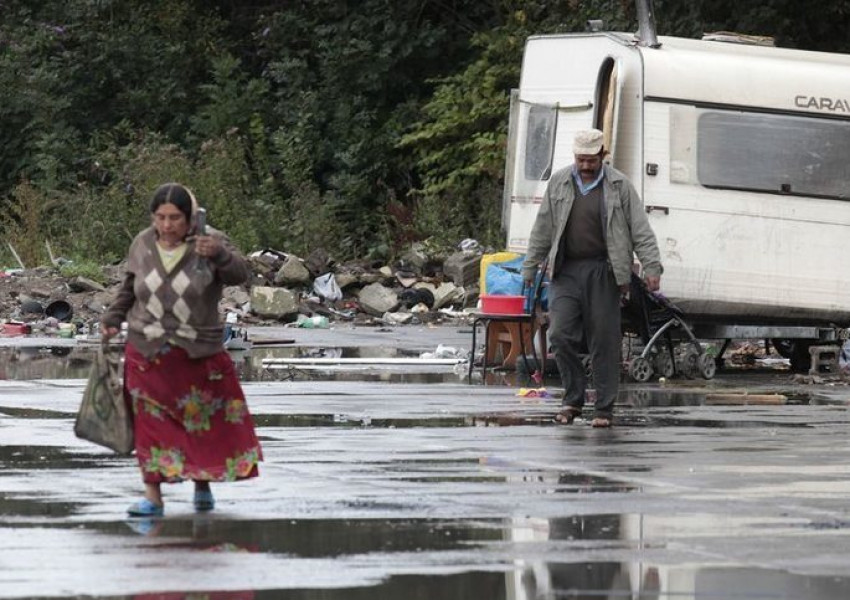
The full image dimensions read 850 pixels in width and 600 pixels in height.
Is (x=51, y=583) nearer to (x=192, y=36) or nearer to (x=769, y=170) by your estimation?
(x=769, y=170)

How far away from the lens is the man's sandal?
15.6 m

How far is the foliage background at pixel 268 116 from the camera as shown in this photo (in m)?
36.2

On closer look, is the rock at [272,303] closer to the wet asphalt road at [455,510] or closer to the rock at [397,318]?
the rock at [397,318]

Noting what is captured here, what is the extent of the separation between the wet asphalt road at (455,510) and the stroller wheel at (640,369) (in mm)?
3418

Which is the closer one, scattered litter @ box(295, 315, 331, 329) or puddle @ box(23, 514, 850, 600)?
puddle @ box(23, 514, 850, 600)

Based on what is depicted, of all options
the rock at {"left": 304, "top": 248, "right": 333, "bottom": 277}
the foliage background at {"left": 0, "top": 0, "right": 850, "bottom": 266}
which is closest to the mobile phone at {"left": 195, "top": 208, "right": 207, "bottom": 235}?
the rock at {"left": 304, "top": 248, "right": 333, "bottom": 277}

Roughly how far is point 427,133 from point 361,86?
310 centimetres

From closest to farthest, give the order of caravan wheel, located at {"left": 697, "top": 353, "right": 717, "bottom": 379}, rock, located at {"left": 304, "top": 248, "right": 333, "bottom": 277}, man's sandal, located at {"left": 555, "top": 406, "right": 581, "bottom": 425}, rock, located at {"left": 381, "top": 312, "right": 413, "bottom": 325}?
man's sandal, located at {"left": 555, "top": 406, "right": 581, "bottom": 425} < caravan wheel, located at {"left": 697, "top": 353, "right": 717, "bottom": 379} < rock, located at {"left": 381, "top": 312, "right": 413, "bottom": 325} < rock, located at {"left": 304, "top": 248, "right": 333, "bottom": 277}

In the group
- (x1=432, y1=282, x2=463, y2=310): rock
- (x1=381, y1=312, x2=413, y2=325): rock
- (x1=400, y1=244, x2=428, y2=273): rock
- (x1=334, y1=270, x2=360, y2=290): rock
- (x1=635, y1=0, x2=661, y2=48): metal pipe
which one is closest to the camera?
(x1=635, y1=0, x2=661, y2=48): metal pipe

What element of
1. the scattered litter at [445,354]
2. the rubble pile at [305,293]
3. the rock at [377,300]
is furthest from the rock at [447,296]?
the scattered litter at [445,354]

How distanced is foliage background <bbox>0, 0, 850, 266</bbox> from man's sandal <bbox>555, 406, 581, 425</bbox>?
62.4 ft

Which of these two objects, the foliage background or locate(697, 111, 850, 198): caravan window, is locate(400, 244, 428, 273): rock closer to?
the foliage background

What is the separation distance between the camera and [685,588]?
8.33 metres

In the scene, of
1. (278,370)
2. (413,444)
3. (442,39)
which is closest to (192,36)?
(442,39)
